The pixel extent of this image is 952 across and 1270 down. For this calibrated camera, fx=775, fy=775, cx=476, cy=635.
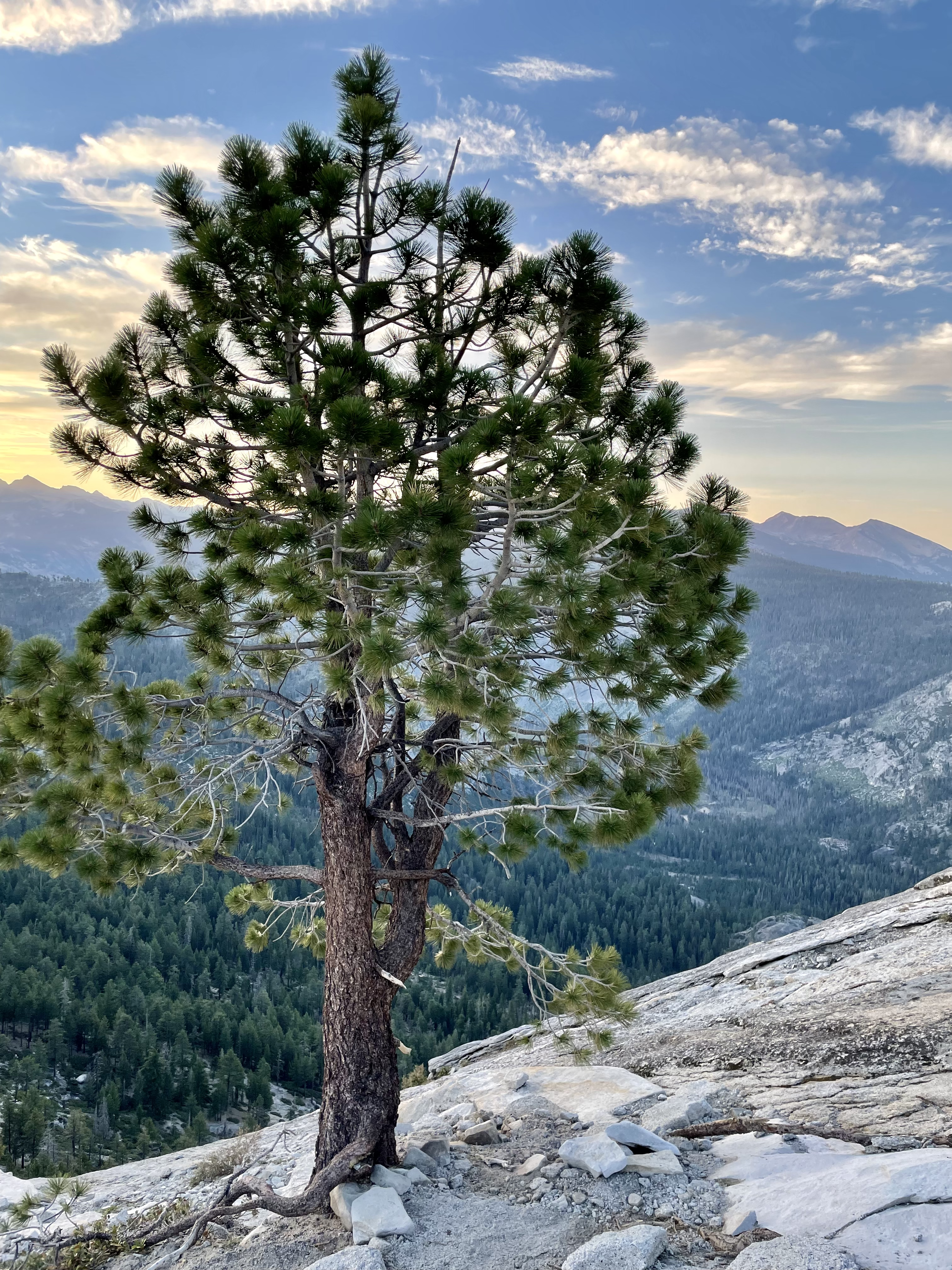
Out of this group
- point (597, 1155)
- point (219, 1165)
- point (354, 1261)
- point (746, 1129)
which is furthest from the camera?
point (219, 1165)

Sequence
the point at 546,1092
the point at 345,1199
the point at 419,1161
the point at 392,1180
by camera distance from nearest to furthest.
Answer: the point at 345,1199 → the point at 392,1180 → the point at 419,1161 → the point at 546,1092

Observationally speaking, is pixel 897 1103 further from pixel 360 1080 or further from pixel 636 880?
pixel 636 880

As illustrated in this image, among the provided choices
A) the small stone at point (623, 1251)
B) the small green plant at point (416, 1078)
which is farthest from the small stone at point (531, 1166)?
the small green plant at point (416, 1078)

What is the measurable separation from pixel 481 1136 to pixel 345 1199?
1.77m

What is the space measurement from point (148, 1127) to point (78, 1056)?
15936 millimetres

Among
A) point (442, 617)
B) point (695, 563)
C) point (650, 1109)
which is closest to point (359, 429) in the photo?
point (442, 617)

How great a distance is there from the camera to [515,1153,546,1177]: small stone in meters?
6.38

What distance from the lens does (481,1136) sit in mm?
7582

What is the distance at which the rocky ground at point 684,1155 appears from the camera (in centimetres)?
461

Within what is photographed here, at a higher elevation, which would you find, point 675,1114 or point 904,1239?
point 904,1239

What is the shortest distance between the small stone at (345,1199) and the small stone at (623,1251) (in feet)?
7.14

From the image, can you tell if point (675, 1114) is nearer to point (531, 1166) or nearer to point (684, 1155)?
point (684, 1155)

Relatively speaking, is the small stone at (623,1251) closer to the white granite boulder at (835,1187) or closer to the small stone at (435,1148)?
the white granite boulder at (835,1187)

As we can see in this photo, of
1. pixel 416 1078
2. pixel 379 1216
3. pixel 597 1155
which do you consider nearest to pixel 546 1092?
pixel 597 1155
